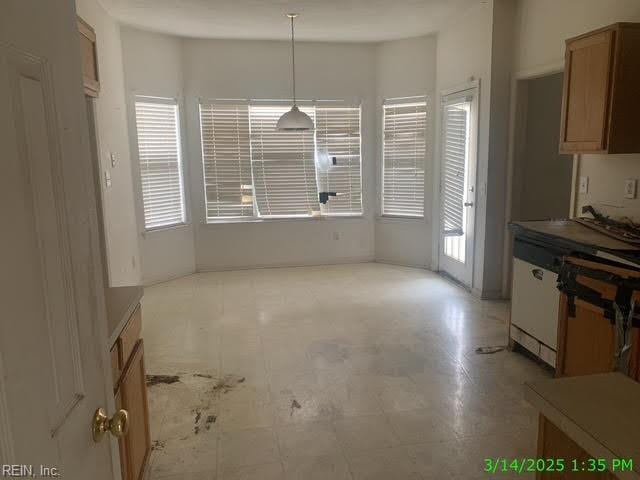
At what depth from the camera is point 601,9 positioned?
335 centimetres

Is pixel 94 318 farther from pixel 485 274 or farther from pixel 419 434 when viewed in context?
pixel 485 274

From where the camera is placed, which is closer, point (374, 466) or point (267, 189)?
point (374, 466)

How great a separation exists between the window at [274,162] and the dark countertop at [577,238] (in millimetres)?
3334

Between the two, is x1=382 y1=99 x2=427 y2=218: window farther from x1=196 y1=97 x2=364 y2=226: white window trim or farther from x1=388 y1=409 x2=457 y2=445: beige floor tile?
x1=388 y1=409 x2=457 y2=445: beige floor tile

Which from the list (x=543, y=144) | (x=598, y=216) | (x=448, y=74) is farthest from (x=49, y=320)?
(x=448, y=74)

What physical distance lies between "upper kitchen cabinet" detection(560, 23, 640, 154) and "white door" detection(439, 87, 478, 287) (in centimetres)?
184

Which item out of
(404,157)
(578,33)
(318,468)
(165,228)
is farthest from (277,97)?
(318,468)

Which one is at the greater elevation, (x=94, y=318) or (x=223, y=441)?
(x=94, y=318)

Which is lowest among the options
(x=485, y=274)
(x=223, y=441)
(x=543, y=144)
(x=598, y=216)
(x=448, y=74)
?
(x=223, y=441)

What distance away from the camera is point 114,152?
471cm

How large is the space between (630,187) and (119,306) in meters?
3.22

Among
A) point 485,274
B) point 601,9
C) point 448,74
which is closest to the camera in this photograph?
point 601,9

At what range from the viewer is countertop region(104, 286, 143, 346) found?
1.79 metres

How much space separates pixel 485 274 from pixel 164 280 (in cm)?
383
